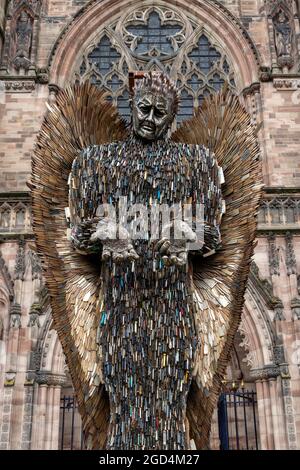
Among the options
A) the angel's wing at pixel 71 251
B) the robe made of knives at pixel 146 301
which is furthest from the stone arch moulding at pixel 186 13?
the robe made of knives at pixel 146 301

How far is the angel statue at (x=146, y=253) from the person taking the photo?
2531mm

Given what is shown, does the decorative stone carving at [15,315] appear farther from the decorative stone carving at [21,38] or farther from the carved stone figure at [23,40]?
the carved stone figure at [23,40]

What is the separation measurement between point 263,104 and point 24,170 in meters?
5.27

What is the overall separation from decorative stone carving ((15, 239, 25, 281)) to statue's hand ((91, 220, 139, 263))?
6535mm

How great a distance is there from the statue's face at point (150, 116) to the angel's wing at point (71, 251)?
1.07 feet

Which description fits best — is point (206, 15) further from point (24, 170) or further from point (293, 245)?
point (293, 245)

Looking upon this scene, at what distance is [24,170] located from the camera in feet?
36.8

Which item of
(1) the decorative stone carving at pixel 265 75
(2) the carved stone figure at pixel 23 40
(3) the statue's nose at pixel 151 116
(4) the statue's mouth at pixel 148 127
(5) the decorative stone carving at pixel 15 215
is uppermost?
(2) the carved stone figure at pixel 23 40

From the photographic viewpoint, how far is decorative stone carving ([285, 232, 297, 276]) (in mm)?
8969

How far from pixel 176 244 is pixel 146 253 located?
0.15 meters

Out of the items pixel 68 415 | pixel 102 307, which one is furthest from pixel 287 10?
pixel 102 307

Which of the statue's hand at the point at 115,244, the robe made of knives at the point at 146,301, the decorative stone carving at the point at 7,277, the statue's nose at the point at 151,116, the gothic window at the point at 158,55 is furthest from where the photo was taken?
the gothic window at the point at 158,55

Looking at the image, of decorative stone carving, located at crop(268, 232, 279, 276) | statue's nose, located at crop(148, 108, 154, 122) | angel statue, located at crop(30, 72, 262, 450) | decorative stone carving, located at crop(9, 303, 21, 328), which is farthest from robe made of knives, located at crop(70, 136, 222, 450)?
decorative stone carving, located at crop(268, 232, 279, 276)

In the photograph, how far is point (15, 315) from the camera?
8477mm
